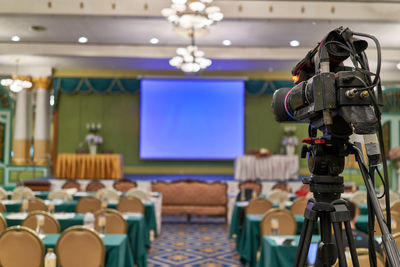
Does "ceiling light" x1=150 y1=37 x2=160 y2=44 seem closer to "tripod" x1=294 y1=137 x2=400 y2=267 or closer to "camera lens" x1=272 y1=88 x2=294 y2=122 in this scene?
"camera lens" x1=272 y1=88 x2=294 y2=122

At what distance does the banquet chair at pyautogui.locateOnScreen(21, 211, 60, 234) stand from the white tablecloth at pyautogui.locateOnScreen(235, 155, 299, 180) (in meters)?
6.91

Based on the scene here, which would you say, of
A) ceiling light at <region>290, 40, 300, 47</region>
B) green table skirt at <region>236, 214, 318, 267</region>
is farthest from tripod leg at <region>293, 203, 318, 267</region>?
ceiling light at <region>290, 40, 300, 47</region>

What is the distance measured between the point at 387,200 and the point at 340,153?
0.21 metres

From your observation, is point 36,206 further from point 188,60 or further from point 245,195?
point 188,60

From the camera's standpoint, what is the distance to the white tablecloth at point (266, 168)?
10.7m

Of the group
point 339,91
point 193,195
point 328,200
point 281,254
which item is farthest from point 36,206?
point 339,91

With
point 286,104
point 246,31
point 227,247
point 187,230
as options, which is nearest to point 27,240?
point 286,104

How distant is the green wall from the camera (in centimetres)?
1304

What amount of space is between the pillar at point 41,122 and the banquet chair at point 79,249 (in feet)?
30.8

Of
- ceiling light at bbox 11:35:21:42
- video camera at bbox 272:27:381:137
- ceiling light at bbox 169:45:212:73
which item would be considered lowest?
video camera at bbox 272:27:381:137

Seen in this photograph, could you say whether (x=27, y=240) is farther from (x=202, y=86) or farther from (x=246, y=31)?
(x=202, y=86)

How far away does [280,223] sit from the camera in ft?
14.6

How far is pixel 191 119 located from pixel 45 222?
8991mm

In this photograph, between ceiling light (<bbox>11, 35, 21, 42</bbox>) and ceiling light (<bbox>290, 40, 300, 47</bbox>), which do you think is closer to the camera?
ceiling light (<bbox>11, 35, 21, 42</bbox>)
